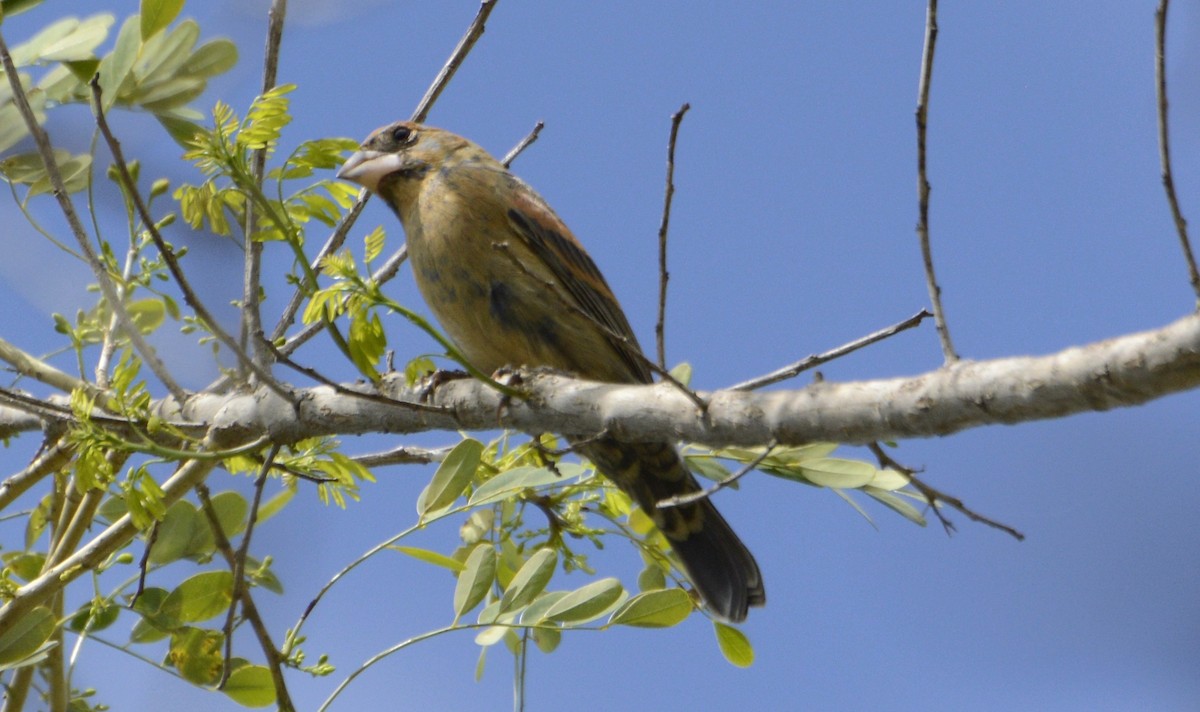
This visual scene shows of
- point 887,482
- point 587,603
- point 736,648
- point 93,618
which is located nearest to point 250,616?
point 93,618

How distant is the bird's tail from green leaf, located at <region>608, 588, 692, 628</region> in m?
0.73

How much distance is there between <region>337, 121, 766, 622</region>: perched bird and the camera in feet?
12.9

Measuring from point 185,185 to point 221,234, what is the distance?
242mm

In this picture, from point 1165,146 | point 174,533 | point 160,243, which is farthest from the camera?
point 174,533

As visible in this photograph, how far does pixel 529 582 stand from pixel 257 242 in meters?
1.14

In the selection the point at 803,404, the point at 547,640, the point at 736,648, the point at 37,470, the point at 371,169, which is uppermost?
the point at 371,169

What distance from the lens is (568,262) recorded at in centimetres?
452

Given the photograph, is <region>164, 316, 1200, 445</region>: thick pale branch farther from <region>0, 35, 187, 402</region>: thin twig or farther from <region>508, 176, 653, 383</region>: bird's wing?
<region>508, 176, 653, 383</region>: bird's wing

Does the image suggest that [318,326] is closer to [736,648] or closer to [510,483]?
[510,483]

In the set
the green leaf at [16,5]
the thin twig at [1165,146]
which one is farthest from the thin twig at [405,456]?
the thin twig at [1165,146]

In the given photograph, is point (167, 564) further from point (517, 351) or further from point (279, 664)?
point (517, 351)

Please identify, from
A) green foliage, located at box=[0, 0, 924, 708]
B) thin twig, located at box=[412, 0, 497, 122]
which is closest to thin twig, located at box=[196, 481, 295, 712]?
green foliage, located at box=[0, 0, 924, 708]

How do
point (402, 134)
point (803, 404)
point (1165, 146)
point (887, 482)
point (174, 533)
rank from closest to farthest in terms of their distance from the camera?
point (1165, 146), point (803, 404), point (174, 533), point (887, 482), point (402, 134)

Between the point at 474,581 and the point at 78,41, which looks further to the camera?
the point at 78,41
